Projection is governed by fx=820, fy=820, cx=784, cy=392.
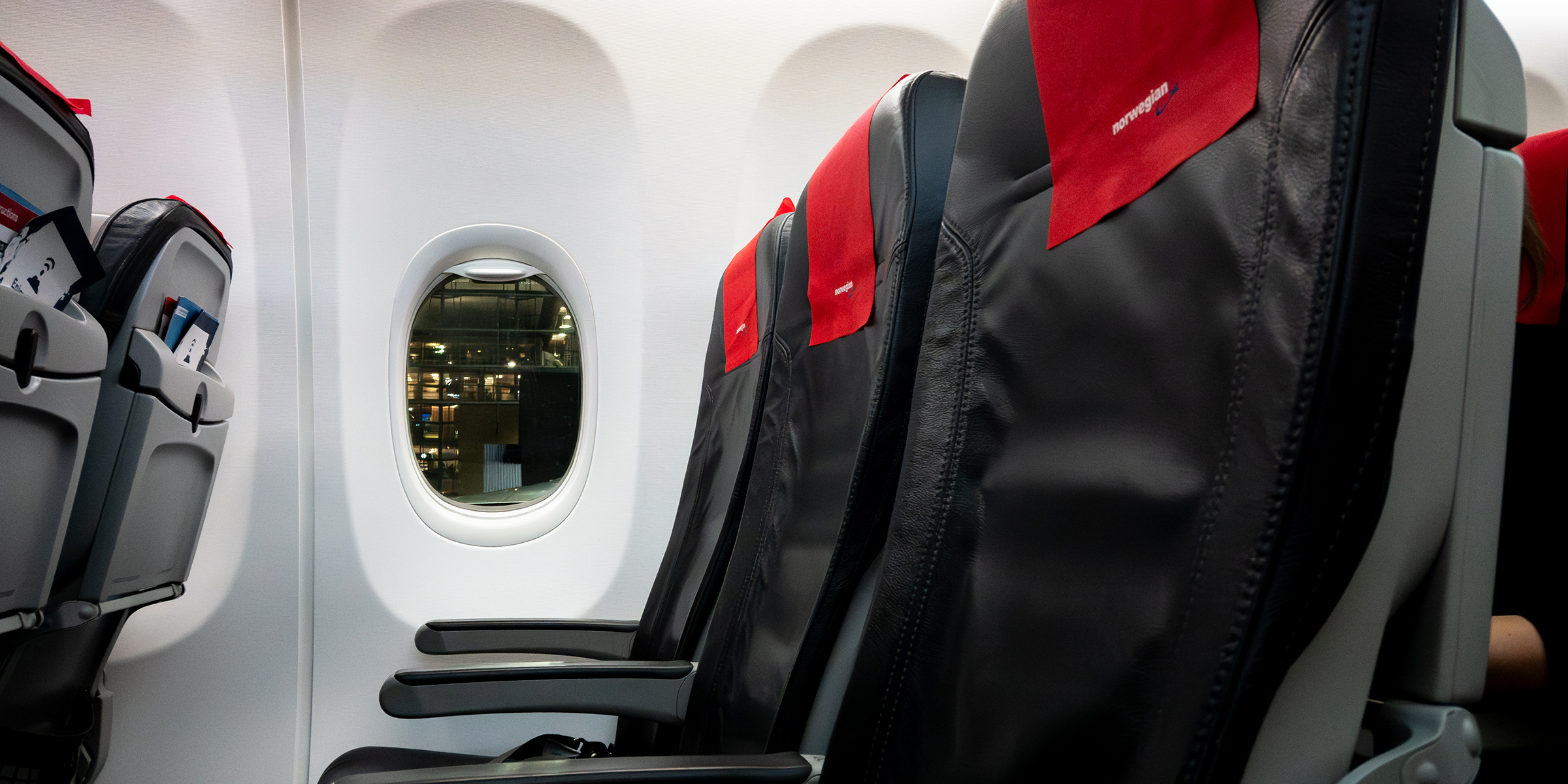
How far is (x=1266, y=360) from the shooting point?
38 centimetres

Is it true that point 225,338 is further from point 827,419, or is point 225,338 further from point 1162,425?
point 1162,425

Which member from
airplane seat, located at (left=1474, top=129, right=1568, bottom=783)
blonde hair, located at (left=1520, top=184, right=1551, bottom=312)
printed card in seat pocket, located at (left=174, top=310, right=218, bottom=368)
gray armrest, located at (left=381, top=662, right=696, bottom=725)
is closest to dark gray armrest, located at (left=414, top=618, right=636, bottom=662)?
gray armrest, located at (left=381, top=662, right=696, bottom=725)

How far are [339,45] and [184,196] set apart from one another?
540 millimetres

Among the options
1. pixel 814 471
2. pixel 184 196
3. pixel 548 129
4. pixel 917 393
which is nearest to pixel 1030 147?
pixel 917 393

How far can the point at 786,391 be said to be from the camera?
1165mm

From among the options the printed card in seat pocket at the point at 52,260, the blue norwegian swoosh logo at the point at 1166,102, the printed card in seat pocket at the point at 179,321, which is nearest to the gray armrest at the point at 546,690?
the printed card in seat pocket at the point at 52,260

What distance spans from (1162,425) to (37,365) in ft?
4.49

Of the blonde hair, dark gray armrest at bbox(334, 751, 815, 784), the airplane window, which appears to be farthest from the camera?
the airplane window

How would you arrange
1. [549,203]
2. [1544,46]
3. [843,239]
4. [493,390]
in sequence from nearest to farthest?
[843,239]
[549,203]
[493,390]
[1544,46]

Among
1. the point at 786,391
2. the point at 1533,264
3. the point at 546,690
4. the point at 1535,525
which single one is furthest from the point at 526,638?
the point at 1533,264

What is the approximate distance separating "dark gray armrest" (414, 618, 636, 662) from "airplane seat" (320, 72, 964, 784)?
25 cm

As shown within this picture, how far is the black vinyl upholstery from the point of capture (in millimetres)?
352

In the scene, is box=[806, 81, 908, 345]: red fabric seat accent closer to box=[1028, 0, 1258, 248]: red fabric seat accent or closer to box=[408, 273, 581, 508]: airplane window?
box=[1028, 0, 1258, 248]: red fabric seat accent

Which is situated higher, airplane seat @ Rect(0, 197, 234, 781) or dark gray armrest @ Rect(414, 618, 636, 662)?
airplane seat @ Rect(0, 197, 234, 781)
